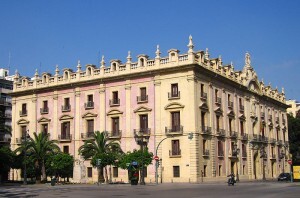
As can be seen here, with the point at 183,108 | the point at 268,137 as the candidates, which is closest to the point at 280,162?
the point at 268,137

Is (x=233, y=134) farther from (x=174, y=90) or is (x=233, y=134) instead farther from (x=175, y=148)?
(x=174, y=90)

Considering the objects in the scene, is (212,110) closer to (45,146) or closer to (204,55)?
(204,55)

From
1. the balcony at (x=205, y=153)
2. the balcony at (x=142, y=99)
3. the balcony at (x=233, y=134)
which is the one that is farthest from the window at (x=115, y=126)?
the balcony at (x=233, y=134)

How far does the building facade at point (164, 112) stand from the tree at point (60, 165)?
1132 mm

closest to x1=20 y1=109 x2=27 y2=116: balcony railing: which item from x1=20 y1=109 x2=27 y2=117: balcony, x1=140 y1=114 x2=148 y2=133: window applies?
x1=20 y1=109 x2=27 y2=117: balcony

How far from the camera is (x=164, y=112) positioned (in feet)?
158

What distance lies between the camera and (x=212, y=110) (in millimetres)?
50250

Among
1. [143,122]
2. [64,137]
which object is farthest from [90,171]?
[143,122]

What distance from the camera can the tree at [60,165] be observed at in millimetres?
48469

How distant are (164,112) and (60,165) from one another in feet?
42.0

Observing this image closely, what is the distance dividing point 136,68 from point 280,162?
32.9m

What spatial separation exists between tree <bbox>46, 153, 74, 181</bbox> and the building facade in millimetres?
1132

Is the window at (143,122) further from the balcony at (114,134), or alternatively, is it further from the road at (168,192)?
the road at (168,192)

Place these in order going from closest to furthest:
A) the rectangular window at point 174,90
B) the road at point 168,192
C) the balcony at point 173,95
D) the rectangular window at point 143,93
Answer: the road at point 168,192 → the balcony at point 173,95 → the rectangular window at point 174,90 → the rectangular window at point 143,93
